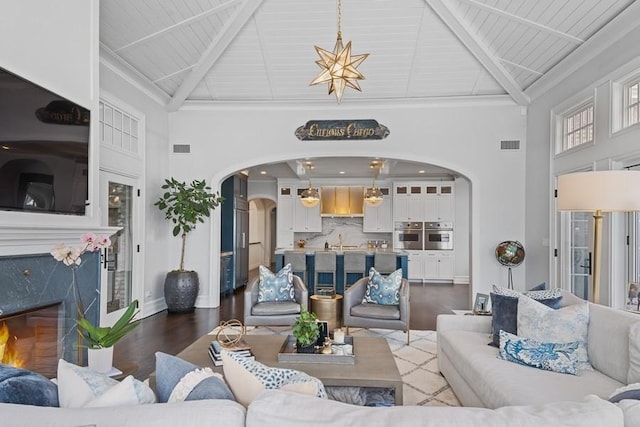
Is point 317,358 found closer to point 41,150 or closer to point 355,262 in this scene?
point 41,150

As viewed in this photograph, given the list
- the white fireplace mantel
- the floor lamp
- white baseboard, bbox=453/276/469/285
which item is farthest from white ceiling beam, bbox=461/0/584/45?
white baseboard, bbox=453/276/469/285

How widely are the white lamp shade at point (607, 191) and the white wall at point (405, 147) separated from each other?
11.3ft

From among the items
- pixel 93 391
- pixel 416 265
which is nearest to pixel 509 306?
pixel 93 391

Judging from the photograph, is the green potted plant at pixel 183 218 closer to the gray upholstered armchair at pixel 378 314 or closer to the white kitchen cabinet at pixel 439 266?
the gray upholstered armchair at pixel 378 314

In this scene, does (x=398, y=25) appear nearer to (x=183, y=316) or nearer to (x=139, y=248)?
(x=139, y=248)

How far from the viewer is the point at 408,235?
33.2 ft

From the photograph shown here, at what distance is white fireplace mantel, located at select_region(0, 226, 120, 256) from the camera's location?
261 cm

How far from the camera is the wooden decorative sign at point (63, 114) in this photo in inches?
117

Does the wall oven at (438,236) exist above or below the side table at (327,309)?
above

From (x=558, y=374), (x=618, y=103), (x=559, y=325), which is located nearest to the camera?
(x=558, y=374)

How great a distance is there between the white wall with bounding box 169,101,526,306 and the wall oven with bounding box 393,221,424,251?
3.87 m

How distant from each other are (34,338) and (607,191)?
4.26 metres

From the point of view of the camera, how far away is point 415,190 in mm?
10078

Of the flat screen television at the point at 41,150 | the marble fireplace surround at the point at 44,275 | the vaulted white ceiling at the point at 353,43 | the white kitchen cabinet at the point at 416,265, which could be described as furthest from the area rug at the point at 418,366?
the white kitchen cabinet at the point at 416,265
